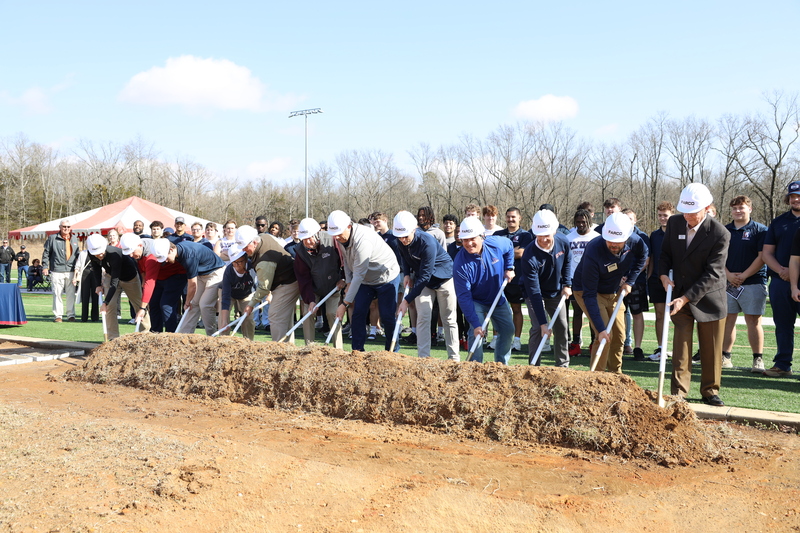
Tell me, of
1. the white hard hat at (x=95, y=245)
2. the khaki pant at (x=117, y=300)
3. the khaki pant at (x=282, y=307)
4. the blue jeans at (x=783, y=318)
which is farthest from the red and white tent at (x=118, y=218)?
the blue jeans at (x=783, y=318)

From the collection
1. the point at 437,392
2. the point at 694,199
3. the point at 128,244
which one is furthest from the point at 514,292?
the point at 128,244

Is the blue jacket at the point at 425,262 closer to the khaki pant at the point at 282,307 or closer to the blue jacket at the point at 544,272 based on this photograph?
the blue jacket at the point at 544,272

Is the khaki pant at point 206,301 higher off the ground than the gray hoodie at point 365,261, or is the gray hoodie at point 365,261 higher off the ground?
the gray hoodie at point 365,261

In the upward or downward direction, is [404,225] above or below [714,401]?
above

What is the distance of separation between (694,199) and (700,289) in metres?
0.81

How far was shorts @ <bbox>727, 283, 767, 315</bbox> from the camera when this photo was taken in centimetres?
730

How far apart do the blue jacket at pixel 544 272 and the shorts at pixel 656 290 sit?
1.27 metres

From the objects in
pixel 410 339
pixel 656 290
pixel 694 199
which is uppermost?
pixel 694 199

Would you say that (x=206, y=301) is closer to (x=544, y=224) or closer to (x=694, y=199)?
(x=544, y=224)

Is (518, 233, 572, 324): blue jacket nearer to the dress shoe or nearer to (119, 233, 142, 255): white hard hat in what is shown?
the dress shoe

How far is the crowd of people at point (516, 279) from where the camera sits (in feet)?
19.4

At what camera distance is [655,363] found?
799 cm

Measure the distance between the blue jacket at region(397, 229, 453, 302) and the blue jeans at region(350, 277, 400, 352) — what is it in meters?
0.36

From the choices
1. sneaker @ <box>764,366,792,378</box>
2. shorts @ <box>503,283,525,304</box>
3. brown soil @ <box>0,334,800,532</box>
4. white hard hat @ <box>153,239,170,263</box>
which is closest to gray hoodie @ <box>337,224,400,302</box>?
brown soil @ <box>0,334,800,532</box>
